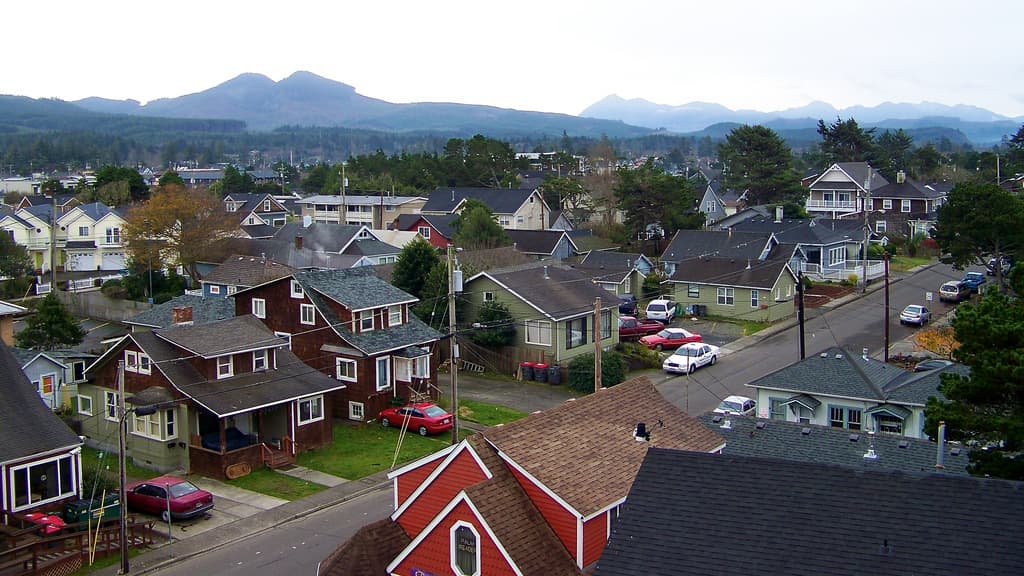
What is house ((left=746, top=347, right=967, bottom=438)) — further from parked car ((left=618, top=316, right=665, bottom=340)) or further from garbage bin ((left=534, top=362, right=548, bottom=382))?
parked car ((left=618, top=316, right=665, bottom=340))

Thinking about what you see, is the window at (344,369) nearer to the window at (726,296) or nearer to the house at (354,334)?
the house at (354,334)

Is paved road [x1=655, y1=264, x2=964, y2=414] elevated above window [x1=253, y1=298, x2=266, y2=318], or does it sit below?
below

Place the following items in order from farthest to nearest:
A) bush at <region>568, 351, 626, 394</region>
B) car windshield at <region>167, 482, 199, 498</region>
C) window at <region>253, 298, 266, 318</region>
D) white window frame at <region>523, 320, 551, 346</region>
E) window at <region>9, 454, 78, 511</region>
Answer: white window frame at <region>523, 320, 551, 346</region>, bush at <region>568, 351, 626, 394</region>, window at <region>253, 298, 266, 318</region>, car windshield at <region>167, 482, 199, 498</region>, window at <region>9, 454, 78, 511</region>

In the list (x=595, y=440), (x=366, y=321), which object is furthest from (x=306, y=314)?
(x=595, y=440)

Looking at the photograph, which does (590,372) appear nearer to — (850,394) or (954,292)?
(850,394)

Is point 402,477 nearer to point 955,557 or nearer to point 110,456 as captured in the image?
point 955,557

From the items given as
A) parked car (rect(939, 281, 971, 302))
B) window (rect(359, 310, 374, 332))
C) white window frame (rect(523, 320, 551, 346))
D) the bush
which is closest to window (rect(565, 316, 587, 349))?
white window frame (rect(523, 320, 551, 346))

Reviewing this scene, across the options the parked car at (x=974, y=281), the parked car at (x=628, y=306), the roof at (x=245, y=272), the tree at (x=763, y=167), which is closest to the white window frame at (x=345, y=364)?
the roof at (x=245, y=272)
